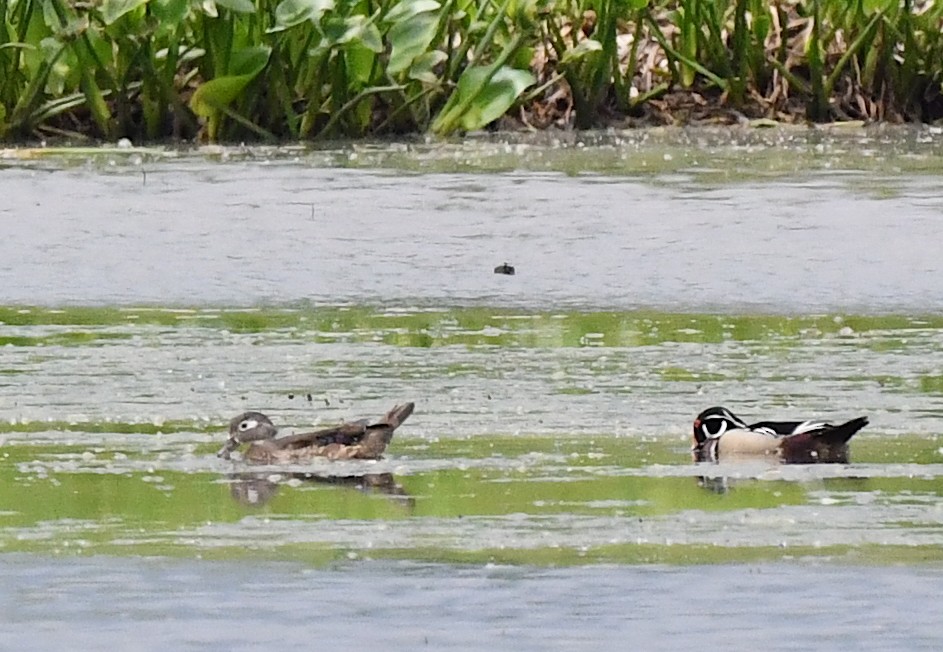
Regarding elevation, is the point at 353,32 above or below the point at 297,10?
below

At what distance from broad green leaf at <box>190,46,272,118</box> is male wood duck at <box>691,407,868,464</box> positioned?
8.18m

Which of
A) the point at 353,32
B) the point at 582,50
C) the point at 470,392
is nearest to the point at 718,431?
the point at 470,392

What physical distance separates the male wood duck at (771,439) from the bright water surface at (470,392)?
71 millimetres

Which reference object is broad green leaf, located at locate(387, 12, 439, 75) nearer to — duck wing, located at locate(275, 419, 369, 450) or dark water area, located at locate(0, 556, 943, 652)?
duck wing, located at locate(275, 419, 369, 450)

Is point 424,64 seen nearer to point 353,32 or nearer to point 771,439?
point 353,32

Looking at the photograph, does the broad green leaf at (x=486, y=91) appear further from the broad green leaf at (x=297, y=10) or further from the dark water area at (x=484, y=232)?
→ the broad green leaf at (x=297, y=10)

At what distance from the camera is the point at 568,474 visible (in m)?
6.48

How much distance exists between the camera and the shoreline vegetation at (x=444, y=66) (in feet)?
48.3

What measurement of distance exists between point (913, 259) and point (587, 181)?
305 cm

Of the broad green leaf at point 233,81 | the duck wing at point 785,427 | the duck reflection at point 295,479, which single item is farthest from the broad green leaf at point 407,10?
the duck reflection at point 295,479

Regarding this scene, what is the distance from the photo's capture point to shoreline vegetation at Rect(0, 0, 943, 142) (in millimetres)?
14719

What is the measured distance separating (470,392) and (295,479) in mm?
1154

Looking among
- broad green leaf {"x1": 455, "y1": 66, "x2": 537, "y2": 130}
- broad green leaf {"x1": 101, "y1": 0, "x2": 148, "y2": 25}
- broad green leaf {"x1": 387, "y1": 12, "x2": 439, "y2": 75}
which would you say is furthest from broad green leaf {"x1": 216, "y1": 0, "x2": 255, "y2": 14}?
broad green leaf {"x1": 455, "y1": 66, "x2": 537, "y2": 130}

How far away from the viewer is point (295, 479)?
664 centimetres
